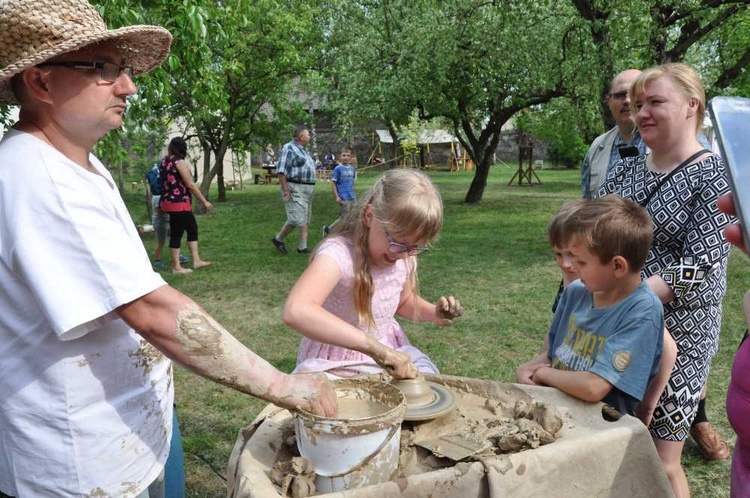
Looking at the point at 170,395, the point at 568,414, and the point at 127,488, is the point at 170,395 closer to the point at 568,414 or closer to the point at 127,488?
the point at 127,488

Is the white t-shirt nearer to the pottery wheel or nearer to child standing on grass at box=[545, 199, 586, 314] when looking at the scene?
the pottery wheel

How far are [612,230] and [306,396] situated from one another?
122 centimetres

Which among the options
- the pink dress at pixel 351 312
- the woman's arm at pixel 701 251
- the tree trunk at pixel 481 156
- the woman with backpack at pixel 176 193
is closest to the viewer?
the pink dress at pixel 351 312

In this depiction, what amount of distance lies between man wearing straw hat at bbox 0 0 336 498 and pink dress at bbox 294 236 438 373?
67 cm

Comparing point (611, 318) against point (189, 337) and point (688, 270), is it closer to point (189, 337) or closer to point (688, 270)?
point (688, 270)

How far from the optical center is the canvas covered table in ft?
4.74

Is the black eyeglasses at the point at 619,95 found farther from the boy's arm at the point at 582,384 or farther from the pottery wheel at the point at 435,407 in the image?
the pottery wheel at the point at 435,407

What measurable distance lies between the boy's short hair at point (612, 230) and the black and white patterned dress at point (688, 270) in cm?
35

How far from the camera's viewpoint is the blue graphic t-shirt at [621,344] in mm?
1934

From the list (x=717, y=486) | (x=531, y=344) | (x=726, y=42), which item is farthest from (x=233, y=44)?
(x=717, y=486)

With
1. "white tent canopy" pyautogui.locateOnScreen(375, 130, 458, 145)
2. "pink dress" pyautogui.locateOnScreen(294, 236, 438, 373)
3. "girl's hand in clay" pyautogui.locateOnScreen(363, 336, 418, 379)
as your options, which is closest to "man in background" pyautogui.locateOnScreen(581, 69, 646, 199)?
"pink dress" pyautogui.locateOnScreen(294, 236, 438, 373)

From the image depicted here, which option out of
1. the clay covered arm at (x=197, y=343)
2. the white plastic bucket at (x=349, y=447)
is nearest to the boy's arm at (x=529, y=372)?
the white plastic bucket at (x=349, y=447)

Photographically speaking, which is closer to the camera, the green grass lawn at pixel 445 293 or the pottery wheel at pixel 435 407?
the pottery wheel at pixel 435 407

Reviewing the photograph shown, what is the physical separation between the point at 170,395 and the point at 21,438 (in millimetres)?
403
